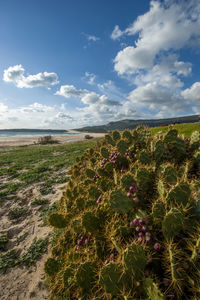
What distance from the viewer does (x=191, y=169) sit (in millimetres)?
2611

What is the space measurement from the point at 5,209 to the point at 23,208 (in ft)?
2.16

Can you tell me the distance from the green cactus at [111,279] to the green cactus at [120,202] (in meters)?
0.65

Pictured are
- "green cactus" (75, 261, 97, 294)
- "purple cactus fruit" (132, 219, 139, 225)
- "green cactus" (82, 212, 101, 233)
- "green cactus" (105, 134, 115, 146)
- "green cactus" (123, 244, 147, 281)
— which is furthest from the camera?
"green cactus" (105, 134, 115, 146)

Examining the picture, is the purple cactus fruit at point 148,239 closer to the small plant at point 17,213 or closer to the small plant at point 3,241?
the small plant at point 3,241

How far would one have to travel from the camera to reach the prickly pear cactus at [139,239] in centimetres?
128

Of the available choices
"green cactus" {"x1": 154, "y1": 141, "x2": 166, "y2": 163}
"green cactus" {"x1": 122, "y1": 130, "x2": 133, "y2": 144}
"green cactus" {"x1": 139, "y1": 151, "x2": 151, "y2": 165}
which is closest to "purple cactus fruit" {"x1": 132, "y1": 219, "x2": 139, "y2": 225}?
"green cactus" {"x1": 139, "y1": 151, "x2": 151, "y2": 165}

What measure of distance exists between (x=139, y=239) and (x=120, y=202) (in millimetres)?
490

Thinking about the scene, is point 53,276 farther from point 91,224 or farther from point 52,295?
point 91,224

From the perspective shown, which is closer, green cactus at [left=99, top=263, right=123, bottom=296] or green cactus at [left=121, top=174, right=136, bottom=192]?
green cactus at [left=99, top=263, right=123, bottom=296]

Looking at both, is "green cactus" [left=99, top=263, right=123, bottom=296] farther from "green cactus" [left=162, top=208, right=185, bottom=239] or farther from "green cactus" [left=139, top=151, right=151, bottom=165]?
"green cactus" [left=139, top=151, right=151, bottom=165]

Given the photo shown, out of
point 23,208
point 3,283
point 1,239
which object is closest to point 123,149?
point 3,283

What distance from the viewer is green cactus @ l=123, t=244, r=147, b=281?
1281 mm

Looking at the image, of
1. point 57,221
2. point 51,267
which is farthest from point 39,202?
point 51,267

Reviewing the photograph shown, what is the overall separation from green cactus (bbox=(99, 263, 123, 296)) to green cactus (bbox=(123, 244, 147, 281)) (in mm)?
114
